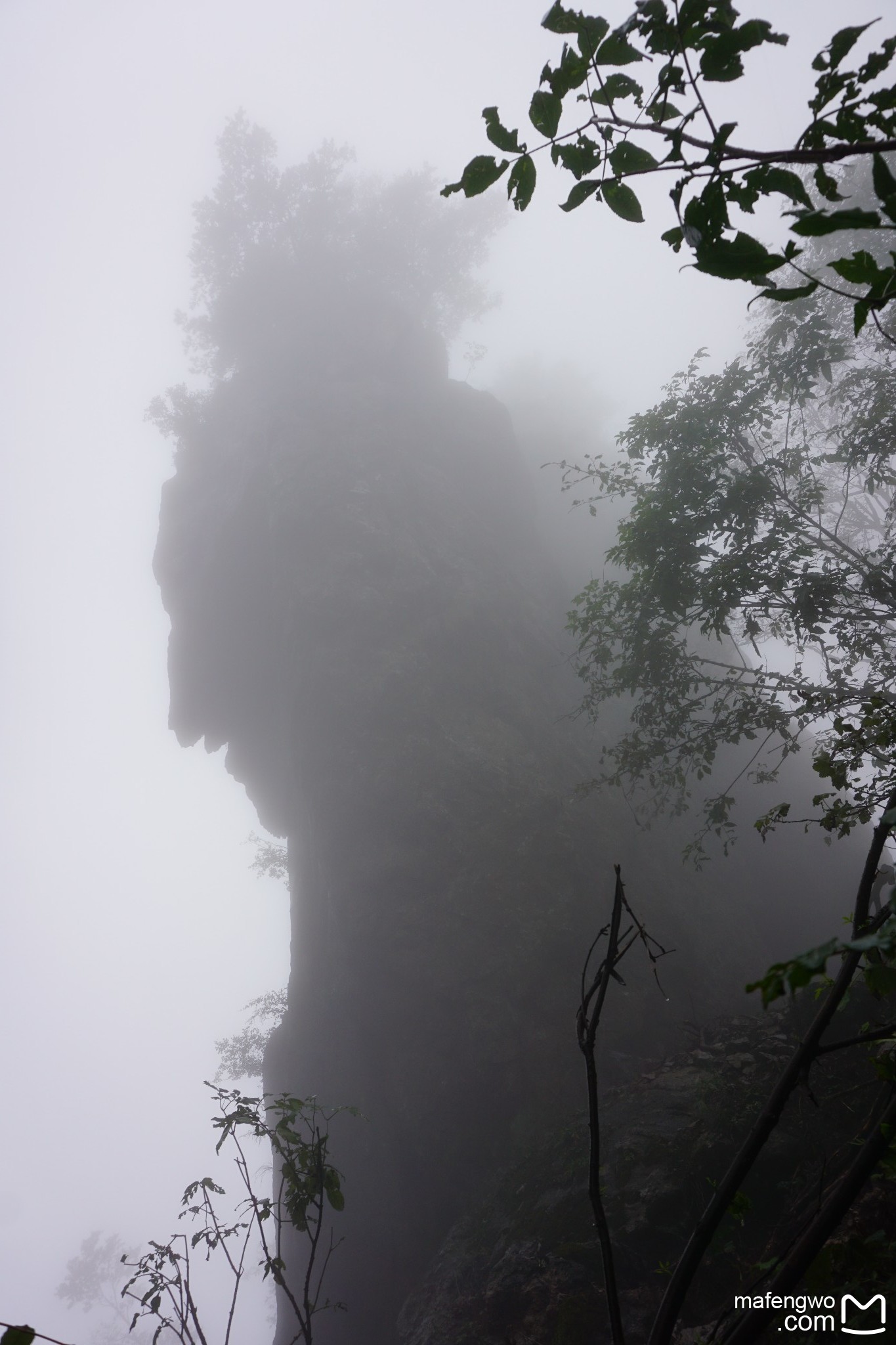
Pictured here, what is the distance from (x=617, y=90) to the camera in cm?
151

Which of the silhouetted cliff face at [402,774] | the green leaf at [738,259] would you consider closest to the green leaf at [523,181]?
the green leaf at [738,259]

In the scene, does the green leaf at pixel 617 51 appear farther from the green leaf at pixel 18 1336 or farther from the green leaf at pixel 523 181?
the green leaf at pixel 18 1336

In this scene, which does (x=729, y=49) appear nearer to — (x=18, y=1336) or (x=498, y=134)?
(x=498, y=134)

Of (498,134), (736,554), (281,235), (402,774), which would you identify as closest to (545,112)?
(498,134)

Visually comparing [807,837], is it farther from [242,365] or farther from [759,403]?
[242,365]

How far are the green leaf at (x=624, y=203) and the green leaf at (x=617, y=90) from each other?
17 cm

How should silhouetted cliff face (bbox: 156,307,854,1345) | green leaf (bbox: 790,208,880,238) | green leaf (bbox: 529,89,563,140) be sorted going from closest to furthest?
1. green leaf (bbox: 790,208,880,238)
2. green leaf (bbox: 529,89,563,140)
3. silhouetted cliff face (bbox: 156,307,854,1345)

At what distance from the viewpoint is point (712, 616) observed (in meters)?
8.09

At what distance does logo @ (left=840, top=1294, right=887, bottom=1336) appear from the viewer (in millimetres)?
1543

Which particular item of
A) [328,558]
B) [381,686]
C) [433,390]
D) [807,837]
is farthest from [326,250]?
[807,837]

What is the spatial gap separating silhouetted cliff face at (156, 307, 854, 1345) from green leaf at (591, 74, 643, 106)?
11160 mm

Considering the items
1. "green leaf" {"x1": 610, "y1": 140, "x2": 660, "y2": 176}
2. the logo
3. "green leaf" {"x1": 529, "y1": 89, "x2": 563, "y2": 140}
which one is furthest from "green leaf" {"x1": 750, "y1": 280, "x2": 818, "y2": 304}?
the logo

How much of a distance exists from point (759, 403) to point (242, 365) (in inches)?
782

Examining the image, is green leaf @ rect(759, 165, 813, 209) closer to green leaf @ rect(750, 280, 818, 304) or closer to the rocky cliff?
green leaf @ rect(750, 280, 818, 304)
